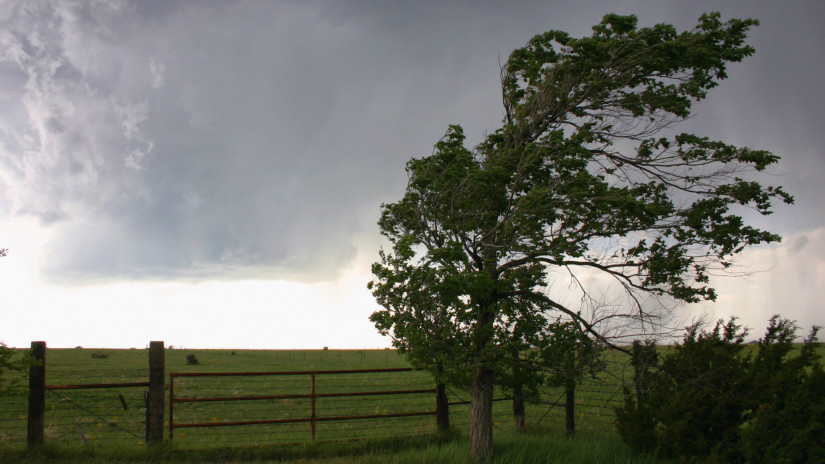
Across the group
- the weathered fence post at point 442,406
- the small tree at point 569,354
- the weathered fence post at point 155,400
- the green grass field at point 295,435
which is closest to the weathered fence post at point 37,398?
the green grass field at point 295,435

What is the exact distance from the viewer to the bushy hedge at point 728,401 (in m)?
9.67

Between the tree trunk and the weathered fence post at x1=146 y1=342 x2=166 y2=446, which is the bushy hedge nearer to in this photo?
the tree trunk

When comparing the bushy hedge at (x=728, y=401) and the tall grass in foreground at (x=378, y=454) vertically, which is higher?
the bushy hedge at (x=728, y=401)

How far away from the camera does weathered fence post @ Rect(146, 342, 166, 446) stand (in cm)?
1185

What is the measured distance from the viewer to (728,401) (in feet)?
35.5

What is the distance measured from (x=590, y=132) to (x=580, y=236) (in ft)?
9.27

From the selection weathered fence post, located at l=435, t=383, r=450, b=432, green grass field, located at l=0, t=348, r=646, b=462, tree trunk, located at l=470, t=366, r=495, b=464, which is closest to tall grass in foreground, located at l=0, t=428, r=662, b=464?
green grass field, located at l=0, t=348, r=646, b=462

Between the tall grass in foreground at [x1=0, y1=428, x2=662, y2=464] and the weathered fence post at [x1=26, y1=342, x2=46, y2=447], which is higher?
the weathered fence post at [x1=26, y1=342, x2=46, y2=447]

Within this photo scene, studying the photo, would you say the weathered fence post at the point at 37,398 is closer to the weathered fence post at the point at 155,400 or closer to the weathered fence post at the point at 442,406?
the weathered fence post at the point at 155,400

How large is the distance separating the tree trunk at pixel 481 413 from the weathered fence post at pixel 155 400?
6.93 m

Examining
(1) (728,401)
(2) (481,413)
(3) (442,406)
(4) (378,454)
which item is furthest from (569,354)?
(4) (378,454)

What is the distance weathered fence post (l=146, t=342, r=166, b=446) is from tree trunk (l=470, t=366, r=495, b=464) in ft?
22.7

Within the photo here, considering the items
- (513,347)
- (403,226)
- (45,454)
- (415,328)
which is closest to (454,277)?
(415,328)

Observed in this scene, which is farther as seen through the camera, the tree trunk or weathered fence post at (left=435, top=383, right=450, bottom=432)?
weathered fence post at (left=435, top=383, right=450, bottom=432)
